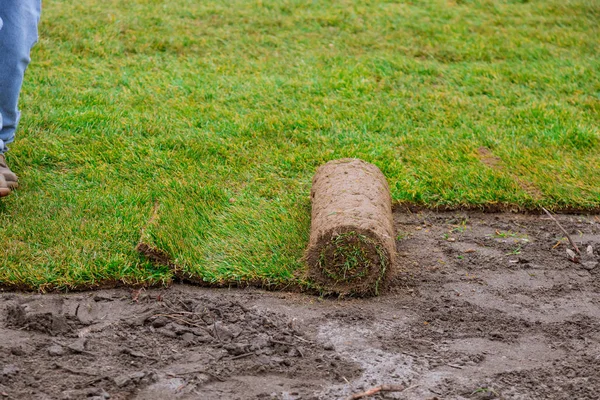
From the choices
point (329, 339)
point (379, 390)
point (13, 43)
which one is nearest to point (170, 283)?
point (329, 339)

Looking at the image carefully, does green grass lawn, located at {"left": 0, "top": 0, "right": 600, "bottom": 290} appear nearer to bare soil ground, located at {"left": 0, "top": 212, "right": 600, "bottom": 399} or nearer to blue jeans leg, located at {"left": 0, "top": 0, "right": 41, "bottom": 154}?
bare soil ground, located at {"left": 0, "top": 212, "right": 600, "bottom": 399}

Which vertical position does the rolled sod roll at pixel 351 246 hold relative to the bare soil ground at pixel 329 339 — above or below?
above

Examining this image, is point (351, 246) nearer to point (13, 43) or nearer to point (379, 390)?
point (379, 390)

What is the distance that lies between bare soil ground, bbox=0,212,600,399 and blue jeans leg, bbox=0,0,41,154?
1.52m

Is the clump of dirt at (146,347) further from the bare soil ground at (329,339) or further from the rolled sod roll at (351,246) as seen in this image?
the rolled sod roll at (351,246)

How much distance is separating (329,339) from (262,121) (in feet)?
8.86

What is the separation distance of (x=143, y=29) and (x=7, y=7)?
2885mm

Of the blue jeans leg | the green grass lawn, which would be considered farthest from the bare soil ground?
the blue jeans leg

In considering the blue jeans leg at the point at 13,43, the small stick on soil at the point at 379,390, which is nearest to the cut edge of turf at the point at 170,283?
the small stick on soil at the point at 379,390

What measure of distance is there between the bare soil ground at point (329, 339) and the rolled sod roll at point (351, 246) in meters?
0.10

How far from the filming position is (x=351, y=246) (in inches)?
147

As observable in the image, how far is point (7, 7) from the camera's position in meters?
4.45

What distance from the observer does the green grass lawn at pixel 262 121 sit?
4.18 meters

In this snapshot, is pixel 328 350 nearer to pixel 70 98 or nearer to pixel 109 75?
pixel 70 98
